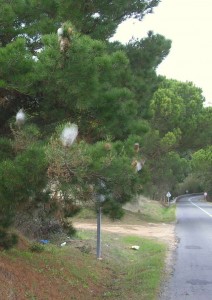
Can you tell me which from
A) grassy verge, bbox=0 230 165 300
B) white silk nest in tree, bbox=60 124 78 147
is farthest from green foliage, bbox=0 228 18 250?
white silk nest in tree, bbox=60 124 78 147

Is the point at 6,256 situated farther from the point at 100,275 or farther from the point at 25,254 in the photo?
the point at 100,275

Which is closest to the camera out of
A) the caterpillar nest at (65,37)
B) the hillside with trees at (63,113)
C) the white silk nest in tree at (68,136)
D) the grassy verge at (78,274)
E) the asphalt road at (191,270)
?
the white silk nest in tree at (68,136)

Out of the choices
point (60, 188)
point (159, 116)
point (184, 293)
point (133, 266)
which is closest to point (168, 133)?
point (159, 116)

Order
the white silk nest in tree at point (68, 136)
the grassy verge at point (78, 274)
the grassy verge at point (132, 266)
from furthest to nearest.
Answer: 1. the grassy verge at point (132, 266)
2. the grassy verge at point (78, 274)
3. the white silk nest in tree at point (68, 136)

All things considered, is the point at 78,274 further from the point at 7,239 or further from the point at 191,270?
the point at 191,270

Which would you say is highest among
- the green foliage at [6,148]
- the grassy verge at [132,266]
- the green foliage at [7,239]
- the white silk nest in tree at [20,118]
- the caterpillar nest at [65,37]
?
the caterpillar nest at [65,37]

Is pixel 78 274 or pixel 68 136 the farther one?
pixel 78 274

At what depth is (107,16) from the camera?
1015 centimetres

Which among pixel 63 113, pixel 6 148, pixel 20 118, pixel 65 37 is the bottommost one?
pixel 6 148

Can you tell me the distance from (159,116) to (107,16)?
88.6ft

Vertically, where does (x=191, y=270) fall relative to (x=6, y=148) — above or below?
below

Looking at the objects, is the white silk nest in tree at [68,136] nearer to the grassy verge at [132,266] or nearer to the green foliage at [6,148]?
the green foliage at [6,148]

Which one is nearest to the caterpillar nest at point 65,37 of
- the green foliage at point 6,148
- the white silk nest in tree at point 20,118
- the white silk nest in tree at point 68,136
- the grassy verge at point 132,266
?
the white silk nest in tree at point 68,136

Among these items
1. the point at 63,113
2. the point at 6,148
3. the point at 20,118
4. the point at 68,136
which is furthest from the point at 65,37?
the point at 6,148
